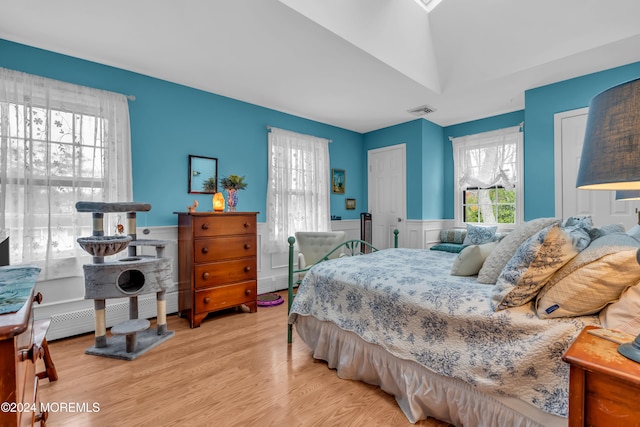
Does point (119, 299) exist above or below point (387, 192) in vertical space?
below

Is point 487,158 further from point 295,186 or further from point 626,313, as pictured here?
point 626,313

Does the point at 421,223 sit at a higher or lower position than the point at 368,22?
lower

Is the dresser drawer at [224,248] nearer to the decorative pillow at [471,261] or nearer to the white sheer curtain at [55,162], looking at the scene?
the white sheer curtain at [55,162]

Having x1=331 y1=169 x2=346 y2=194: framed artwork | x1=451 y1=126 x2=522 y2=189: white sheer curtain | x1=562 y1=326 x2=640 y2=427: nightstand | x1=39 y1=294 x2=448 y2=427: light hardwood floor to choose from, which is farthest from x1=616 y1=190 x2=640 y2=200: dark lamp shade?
x1=331 y1=169 x2=346 y2=194: framed artwork

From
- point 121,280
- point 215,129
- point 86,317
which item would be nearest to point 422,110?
point 215,129

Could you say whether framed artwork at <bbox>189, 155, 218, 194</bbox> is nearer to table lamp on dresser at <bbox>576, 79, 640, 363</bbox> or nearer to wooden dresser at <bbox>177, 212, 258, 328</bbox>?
wooden dresser at <bbox>177, 212, 258, 328</bbox>

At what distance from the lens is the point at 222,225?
10.6 feet

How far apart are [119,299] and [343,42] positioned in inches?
130

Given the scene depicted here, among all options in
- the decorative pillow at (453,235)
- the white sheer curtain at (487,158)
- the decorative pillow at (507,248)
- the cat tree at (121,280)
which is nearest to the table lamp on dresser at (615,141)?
the decorative pillow at (507,248)

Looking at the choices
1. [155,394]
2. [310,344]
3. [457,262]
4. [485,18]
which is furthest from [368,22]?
[155,394]

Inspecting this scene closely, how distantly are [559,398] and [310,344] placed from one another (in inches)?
62.3

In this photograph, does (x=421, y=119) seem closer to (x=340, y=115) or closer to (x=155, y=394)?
(x=340, y=115)

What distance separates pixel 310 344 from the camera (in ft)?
7.66

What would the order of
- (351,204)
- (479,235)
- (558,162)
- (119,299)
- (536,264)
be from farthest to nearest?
(351,204)
(479,235)
(558,162)
(119,299)
(536,264)
